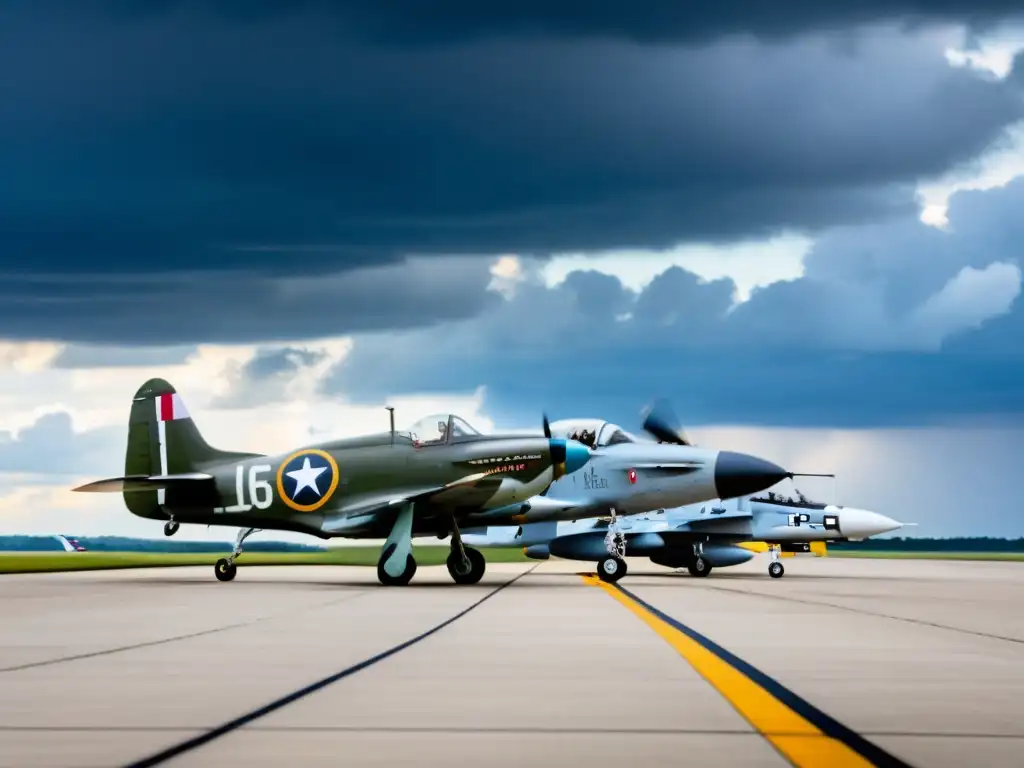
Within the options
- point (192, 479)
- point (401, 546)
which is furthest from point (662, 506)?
point (192, 479)

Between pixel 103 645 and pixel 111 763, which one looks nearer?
pixel 111 763

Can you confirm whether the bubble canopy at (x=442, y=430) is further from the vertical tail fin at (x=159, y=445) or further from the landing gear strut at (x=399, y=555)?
the vertical tail fin at (x=159, y=445)

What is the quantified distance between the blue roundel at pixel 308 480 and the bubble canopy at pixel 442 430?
1.98 metres

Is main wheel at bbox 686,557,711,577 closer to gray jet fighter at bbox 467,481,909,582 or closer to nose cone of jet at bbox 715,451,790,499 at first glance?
gray jet fighter at bbox 467,481,909,582

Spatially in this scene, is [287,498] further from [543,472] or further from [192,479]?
[543,472]

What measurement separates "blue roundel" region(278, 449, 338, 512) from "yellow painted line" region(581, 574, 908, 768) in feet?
53.4

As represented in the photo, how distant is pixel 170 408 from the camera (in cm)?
3253

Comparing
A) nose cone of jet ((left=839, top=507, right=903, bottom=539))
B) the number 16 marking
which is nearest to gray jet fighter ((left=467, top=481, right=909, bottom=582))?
nose cone of jet ((left=839, top=507, right=903, bottom=539))

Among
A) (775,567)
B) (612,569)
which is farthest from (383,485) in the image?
(775,567)

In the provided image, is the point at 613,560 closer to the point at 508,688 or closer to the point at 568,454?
the point at 568,454

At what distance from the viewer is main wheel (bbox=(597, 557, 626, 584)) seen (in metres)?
28.0

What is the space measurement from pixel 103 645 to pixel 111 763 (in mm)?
6761

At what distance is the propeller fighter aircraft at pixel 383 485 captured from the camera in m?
26.1

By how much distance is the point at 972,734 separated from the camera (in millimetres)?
6805
